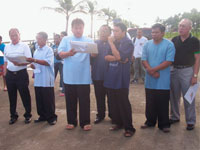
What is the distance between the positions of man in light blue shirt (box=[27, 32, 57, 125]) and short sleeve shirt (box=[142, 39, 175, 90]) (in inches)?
69.0

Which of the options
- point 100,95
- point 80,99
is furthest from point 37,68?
point 100,95

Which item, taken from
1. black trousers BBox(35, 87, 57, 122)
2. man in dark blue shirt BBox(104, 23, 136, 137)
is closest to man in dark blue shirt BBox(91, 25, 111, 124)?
man in dark blue shirt BBox(104, 23, 136, 137)

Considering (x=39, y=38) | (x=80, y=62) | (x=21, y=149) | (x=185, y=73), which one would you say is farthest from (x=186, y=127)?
(x=39, y=38)

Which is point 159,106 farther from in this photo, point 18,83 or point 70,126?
point 18,83

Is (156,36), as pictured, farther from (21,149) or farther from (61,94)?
(61,94)

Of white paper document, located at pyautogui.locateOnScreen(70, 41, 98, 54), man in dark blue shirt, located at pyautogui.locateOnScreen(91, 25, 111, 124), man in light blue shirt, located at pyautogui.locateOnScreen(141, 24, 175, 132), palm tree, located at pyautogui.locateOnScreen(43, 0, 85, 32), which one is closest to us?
white paper document, located at pyautogui.locateOnScreen(70, 41, 98, 54)

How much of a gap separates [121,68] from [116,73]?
0.36ft

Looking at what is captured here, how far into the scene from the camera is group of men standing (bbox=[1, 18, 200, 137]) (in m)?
3.33

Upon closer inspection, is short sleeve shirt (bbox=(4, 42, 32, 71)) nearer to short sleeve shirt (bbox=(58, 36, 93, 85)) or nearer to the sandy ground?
short sleeve shirt (bbox=(58, 36, 93, 85))

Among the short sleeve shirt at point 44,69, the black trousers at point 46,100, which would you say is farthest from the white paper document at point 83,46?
the black trousers at point 46,100

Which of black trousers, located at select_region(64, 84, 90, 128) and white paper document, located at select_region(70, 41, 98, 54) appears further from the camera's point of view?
black trousers, located at select_region(64, 84, 90, 128)

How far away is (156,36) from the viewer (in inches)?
132

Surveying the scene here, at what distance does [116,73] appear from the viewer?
10.9ft

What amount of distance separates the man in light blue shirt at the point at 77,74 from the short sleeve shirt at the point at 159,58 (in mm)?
1025
